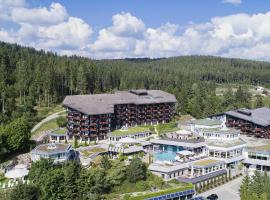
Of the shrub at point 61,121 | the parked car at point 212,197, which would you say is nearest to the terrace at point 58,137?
the shrub at point 61,121

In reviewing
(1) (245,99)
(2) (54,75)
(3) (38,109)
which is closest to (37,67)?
(2) (54,75)

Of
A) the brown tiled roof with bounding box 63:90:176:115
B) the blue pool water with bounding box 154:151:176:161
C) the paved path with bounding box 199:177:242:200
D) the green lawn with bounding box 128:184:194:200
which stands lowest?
the paved path with bounding box 199:177:242:200

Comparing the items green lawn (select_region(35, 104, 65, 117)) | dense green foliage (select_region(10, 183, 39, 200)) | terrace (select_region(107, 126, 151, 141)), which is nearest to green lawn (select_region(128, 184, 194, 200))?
dense green foliage (select_region(10, 183, 39, 200))

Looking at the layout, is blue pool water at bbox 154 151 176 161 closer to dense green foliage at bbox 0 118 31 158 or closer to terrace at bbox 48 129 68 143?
terrace at bbox 48 129 68 143

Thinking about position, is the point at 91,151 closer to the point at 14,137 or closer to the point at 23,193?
the point at 14,137

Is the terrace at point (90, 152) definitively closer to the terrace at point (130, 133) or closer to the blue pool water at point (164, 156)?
the terrace at point (130, 133)

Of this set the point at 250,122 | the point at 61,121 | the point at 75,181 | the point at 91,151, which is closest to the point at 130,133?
the point at 91,151

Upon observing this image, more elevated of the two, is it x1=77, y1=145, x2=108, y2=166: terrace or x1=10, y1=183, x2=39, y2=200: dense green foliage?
x1=77, y1=145, x2=108, y2=166: terrace

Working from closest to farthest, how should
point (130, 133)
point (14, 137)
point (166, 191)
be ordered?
point (166, 191) → point (14, 137) → point (130, 133)
